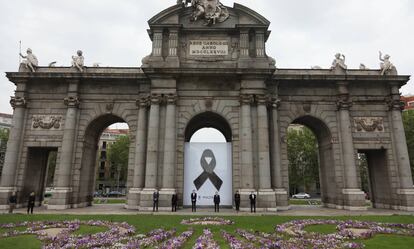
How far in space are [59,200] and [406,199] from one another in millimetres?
28864

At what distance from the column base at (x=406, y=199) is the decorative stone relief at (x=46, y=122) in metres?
30.7

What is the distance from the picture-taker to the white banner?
23484mm


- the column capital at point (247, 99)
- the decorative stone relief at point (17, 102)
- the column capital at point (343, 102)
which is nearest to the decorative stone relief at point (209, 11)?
the column capital at point (247, 99)

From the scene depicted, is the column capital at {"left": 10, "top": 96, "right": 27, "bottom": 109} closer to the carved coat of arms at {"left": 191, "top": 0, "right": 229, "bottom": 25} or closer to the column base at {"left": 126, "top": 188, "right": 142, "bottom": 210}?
the column base at {"left": 126, "top": 188, "right": 142, "bottom": 210}

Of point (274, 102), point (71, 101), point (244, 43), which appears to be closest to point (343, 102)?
point (274, 102)

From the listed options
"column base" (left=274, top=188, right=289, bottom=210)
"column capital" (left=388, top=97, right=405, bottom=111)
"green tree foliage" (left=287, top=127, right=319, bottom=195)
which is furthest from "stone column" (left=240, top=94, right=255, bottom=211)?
"green tree foliage" (left=287, top=127, right=319, bottom=195)

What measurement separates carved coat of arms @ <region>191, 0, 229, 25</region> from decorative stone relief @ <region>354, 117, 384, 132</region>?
1584 cm

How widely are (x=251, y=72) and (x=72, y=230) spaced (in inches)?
683

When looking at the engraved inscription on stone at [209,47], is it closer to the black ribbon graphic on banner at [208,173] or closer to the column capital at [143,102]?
the column capital at [143,102]

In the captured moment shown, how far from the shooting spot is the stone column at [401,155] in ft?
76.9

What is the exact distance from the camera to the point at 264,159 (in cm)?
2275

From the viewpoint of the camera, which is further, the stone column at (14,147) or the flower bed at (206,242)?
the stone column at (14,147)

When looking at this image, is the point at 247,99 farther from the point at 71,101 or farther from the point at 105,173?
the point at 105,173

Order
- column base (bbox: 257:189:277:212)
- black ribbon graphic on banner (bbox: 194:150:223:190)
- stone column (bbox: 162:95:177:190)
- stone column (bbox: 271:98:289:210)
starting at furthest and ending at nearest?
1. black ribbon graphic on banner (bbox: 194:150:223:190)
2. stone column (bbox: 271:98:289:210)
3. stone column (bbox: 162:95:177:190)
4. column base (bbox: 257:189:277:212)
